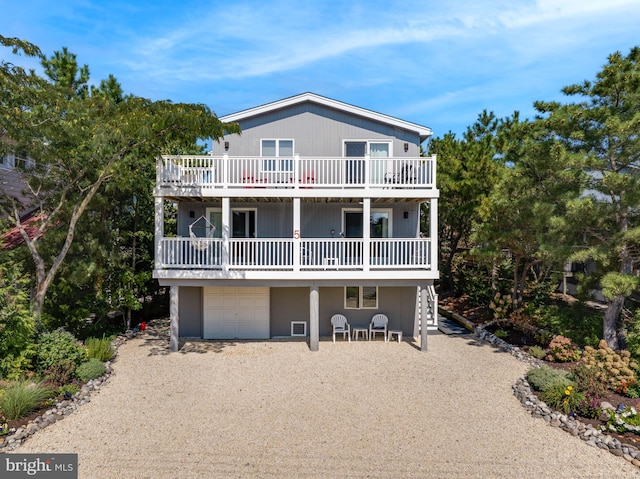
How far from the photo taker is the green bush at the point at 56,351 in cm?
938

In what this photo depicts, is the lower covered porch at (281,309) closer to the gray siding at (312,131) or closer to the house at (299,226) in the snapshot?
the house at (299,226)

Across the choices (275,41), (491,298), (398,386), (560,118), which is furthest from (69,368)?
(491,298)

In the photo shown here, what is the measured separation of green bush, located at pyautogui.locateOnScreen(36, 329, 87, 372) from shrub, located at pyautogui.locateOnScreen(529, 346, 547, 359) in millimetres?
13087

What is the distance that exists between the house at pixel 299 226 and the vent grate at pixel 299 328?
4cm

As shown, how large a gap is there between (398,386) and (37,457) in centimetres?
760

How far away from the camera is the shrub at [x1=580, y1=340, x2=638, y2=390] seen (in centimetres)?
899

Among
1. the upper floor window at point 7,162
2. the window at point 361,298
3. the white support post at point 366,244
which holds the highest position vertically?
the upper floor window at point 7,162

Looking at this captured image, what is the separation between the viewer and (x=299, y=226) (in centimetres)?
1255

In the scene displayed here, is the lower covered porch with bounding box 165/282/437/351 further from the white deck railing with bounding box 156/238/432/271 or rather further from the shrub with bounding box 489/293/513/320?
the shrub with bounding box 489/293/513/320

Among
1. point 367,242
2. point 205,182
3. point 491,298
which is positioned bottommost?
point 491,298

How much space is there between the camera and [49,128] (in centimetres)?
1048

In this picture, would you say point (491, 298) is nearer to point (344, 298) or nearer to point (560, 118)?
point (344, 298)

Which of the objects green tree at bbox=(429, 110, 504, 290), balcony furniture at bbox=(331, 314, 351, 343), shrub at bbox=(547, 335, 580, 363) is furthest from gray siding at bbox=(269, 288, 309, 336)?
green tree at bbox=(429, 110, 504, 290)

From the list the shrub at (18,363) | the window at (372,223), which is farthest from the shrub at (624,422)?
the shrub at (18,363)
